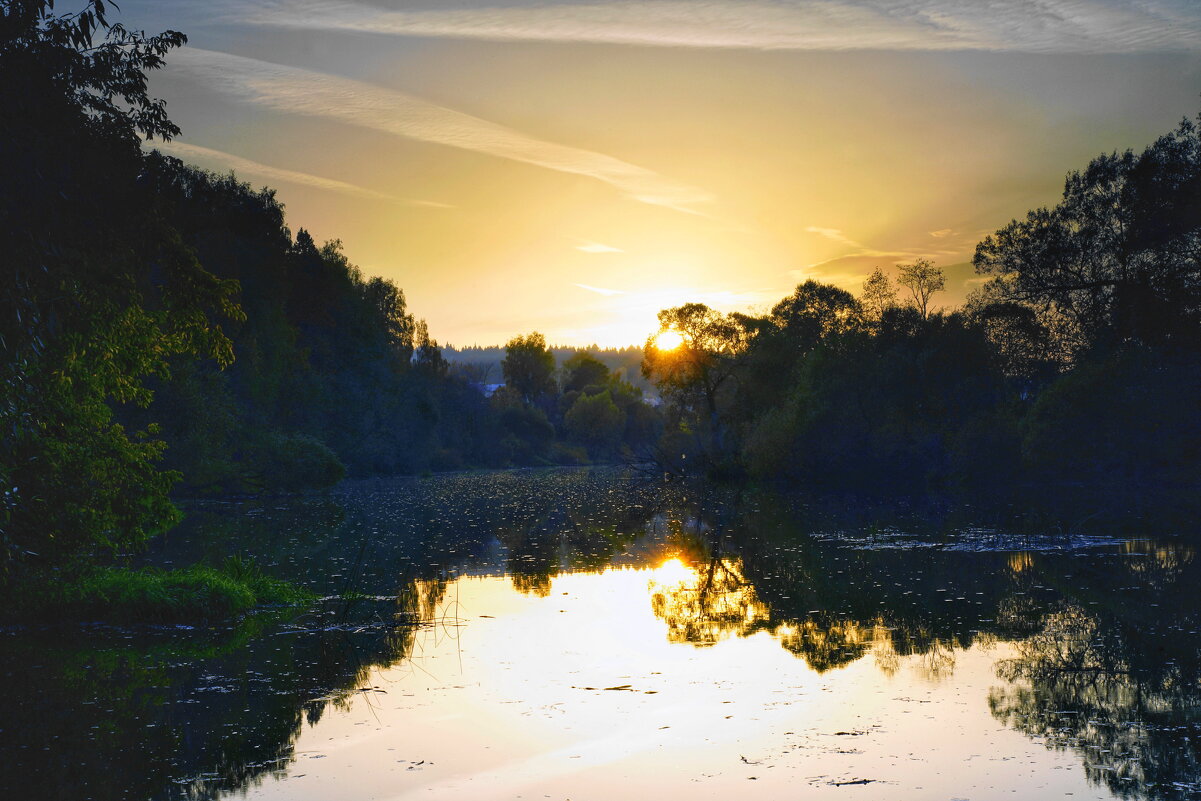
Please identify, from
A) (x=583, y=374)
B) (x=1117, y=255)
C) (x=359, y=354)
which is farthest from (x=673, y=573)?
(x=583, y=374)

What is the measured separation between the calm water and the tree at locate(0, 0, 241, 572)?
7.91 ft

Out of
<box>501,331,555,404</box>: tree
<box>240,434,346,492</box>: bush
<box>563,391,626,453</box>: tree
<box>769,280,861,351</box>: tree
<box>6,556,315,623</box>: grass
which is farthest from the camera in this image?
<box>501,331,555,404</box>: tree

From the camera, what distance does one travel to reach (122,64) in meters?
13.7

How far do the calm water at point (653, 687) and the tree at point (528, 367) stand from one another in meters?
123

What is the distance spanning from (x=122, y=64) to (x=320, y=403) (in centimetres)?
5991

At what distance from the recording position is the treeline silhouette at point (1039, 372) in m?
44.2

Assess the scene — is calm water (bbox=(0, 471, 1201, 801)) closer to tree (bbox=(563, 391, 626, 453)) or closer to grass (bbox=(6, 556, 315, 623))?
grass (bbox=(6, 556, 315, 623))

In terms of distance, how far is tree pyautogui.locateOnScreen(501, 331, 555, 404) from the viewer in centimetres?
14662

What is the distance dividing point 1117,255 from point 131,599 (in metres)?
46.1

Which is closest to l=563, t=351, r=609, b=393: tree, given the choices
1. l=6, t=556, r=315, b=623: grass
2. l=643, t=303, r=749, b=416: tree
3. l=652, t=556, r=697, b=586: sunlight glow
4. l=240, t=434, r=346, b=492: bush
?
l=643, t=303, r=749, b=416: tree

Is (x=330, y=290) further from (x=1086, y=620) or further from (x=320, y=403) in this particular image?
(x=1086, y=620)

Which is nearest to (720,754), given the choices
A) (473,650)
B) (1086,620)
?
(473,650)

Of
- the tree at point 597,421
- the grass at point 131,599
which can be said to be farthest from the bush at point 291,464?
the tree at point 597,421

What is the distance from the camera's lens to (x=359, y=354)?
78.5 metres
